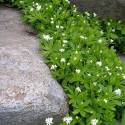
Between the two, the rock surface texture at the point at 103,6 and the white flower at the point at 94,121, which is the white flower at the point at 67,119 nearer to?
the white flower at the point at 94,121

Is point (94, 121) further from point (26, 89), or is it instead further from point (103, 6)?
point (103, 6)

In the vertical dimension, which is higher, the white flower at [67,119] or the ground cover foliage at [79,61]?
the ground cover foliage at [79,61]

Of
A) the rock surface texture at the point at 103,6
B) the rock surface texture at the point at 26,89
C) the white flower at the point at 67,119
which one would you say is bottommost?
the white flower at the point at 67,119

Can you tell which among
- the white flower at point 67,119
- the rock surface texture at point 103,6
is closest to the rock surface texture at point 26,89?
the white flower at point 67,119

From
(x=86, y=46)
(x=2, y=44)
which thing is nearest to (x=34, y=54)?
(x=2, y=44)

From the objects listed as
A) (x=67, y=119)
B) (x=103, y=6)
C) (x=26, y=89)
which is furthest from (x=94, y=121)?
(x=103, y=6)

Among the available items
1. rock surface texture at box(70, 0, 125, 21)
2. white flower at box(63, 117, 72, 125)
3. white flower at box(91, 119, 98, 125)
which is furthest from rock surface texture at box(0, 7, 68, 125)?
rock surface texture at box(70, 0, 125, 21)
